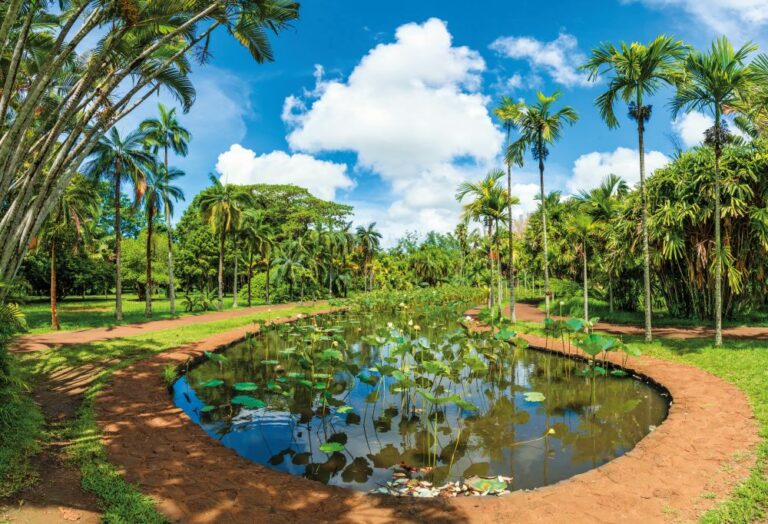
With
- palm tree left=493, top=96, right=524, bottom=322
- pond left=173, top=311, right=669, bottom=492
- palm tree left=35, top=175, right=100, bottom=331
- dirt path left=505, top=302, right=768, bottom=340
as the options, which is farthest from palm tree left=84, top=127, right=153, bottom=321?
dirt path left=505, top=302, right=768, bottom=340

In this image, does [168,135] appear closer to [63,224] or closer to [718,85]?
[63,224]

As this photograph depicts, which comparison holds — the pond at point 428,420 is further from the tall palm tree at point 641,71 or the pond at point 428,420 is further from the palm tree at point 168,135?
the palm tree at point 168,135

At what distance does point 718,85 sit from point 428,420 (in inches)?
468

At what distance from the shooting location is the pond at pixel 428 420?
6.19 metres

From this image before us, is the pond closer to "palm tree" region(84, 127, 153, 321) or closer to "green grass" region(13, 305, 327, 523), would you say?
"green grass" region(13, 305, 327, 523)

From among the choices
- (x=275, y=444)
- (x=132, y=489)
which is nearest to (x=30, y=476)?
(x=132, y=489)

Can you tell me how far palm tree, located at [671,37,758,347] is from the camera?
1062 centimetres

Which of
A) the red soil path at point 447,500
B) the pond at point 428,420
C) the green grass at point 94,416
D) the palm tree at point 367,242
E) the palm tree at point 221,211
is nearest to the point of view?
the green grass at point 94,416

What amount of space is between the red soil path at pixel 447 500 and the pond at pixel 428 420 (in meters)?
0.72

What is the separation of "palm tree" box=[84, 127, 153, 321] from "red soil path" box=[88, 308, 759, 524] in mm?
17761

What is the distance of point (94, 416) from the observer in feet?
23.2

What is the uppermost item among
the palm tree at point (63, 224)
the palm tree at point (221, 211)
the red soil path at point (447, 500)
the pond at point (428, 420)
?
the palm tree at point (221, 211)

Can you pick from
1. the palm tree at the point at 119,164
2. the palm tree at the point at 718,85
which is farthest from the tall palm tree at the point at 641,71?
the palm tree at the point at 119,164

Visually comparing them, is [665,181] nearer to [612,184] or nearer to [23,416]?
[612,184]
